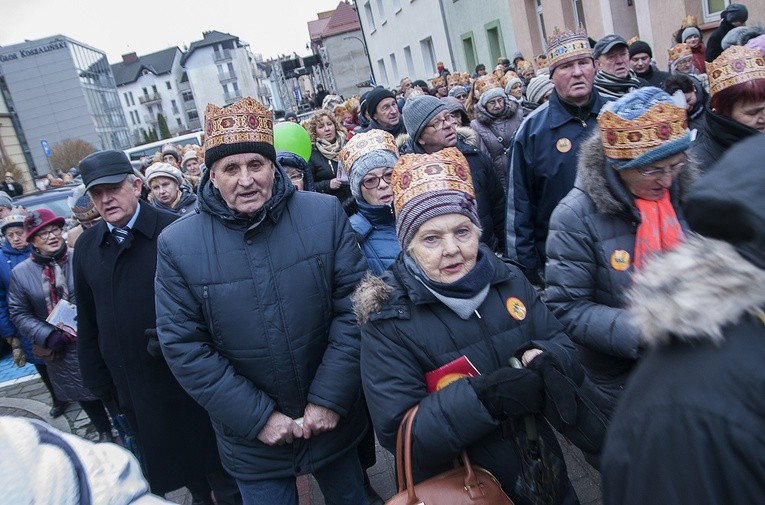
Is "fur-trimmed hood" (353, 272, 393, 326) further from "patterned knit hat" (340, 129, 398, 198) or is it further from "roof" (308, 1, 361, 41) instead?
"roof" (308, 1, 361, 41)

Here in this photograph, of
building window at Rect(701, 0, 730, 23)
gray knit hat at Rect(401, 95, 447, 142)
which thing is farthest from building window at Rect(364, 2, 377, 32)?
gray knit hat at Rect(401, 95, 447, 142)

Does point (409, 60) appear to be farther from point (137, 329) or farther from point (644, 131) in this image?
point (644, 131)

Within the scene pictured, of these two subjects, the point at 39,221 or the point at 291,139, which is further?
the point at 291,139

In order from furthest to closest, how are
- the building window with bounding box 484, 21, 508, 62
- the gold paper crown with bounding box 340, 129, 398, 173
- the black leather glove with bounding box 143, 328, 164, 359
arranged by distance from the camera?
the building window with bounding box 484, 21, 508, 62, the gold paper crown with bounding box 340, 129, 398, 173, the black leather glove with bounding box 143, 328, 164, 359

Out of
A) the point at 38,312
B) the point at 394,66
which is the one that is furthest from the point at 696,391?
the point at 394,66

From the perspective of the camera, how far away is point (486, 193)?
14.5ft

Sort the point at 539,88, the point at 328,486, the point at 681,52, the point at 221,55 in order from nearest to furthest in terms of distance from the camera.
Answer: the point at 328,486 → the point at 539,88 → the point at 681,52 → the point at 221,55

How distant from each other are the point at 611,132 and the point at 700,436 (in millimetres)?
1669

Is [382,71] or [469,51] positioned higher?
[382,71]

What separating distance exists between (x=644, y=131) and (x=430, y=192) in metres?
0.86

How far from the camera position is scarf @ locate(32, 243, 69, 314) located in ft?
15.9

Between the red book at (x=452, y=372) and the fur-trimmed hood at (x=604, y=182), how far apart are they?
0.88m

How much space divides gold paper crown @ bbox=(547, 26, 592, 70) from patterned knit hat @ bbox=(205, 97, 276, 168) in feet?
7.00

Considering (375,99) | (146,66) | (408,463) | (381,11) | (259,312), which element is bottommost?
(408,463)
